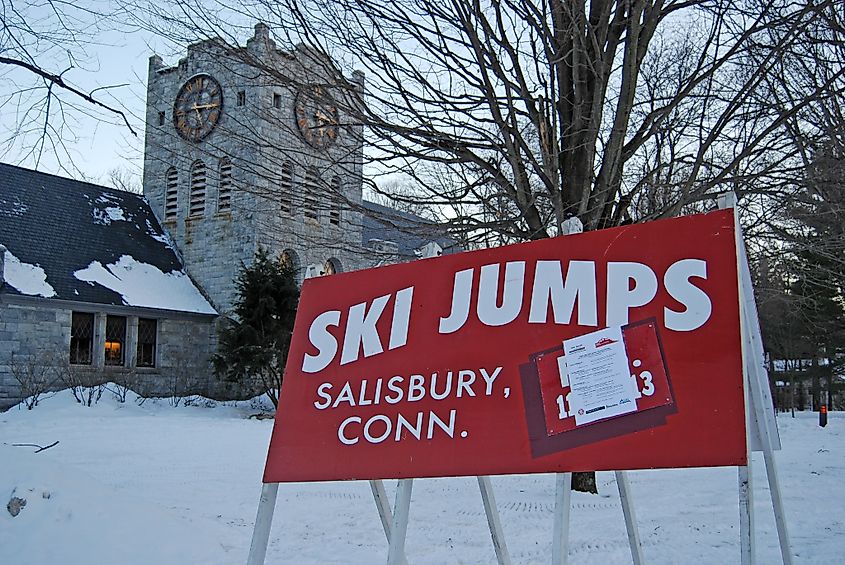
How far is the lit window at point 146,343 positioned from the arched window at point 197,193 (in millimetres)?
4580

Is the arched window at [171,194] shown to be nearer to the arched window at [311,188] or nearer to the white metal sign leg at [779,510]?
the arched window at [311,188]

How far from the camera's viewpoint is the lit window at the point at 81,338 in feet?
69.5

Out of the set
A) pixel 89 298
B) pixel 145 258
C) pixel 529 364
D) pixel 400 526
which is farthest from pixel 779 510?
pixel 145 258

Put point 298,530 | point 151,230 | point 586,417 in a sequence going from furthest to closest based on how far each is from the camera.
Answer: point 151,230 < point 298,530 < point 586,417

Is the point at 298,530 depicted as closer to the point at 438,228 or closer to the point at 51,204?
Result: the point at 438,228

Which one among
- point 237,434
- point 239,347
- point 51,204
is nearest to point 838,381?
point 239,347

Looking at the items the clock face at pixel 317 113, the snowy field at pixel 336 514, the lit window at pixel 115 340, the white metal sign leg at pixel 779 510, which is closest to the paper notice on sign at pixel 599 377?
the white metal sign leg at pixel 779 510

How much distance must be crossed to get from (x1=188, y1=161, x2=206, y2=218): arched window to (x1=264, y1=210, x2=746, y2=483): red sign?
22.7m

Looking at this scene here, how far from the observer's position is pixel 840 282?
1385 centimetres

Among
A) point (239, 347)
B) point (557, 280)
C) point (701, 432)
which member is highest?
point (239, 347)

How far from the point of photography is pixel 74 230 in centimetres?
2322

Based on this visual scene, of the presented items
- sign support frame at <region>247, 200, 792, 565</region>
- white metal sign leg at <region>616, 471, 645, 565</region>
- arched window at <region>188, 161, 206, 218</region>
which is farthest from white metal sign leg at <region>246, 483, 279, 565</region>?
arched window at <region>188, 161, 206, 218</region>

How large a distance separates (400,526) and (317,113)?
6101 millimetres

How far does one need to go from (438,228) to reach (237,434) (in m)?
8.61
